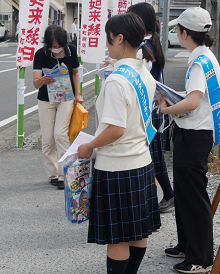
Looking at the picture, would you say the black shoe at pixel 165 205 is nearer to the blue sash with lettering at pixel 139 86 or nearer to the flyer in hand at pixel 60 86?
the flyer in hand at pixel 60 86

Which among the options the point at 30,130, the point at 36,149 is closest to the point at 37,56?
the point at 36,149

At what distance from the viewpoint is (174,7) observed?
33625 mm

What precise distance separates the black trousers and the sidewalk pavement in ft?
0.99

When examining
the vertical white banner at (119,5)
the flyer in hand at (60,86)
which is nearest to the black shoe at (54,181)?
the flyer in hand at (60,86)

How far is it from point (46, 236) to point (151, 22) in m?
1.97

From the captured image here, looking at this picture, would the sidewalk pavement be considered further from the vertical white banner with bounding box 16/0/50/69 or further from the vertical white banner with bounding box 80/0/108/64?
the vertical white banner with bounding box 80/0/108/64

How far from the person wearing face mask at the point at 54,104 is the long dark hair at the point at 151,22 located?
1.16m

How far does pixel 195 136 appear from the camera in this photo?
259 centimetres

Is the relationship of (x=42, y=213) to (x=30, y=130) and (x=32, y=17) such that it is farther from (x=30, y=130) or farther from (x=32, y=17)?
(x=30, y=130)

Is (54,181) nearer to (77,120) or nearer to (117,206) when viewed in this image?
(77,120)

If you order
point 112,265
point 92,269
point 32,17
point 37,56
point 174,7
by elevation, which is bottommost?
point 92,269

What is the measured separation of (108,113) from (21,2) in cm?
409

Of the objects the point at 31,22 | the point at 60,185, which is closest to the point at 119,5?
the point at 31,22

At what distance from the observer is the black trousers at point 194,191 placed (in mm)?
2598
